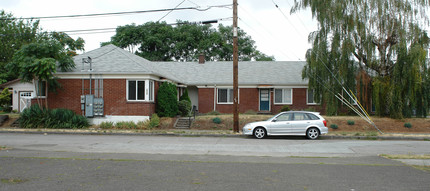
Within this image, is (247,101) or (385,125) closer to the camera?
(385,125)

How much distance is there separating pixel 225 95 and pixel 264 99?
3.36 m

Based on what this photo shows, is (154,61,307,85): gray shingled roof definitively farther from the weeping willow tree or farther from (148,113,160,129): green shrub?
(148,113,160,129): green shrub

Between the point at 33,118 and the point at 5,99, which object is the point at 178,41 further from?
the point at 33,118

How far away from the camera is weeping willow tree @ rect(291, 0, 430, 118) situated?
70.5ft

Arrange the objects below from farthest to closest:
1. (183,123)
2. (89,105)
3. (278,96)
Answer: (278,96) < (183,123) < (89,105)

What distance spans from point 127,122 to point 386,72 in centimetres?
1745

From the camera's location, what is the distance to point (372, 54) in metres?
22.4

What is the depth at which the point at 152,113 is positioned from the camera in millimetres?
22203

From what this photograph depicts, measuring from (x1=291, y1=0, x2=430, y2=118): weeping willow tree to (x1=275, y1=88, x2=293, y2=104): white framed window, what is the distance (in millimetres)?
4660

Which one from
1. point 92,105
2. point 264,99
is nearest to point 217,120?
point 92,105

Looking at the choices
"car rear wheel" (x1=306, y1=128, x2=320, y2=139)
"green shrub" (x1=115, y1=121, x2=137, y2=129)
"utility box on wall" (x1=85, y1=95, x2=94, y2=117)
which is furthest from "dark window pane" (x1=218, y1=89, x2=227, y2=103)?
"car rear wheel" (x1=306, y1=128, x2=320, y2=139)

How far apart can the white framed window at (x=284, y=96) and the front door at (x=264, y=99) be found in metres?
0.80

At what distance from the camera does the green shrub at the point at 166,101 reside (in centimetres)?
2284

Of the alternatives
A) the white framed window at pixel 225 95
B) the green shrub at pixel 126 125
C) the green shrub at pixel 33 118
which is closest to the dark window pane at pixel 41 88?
the green shrub at pixel 33 118
